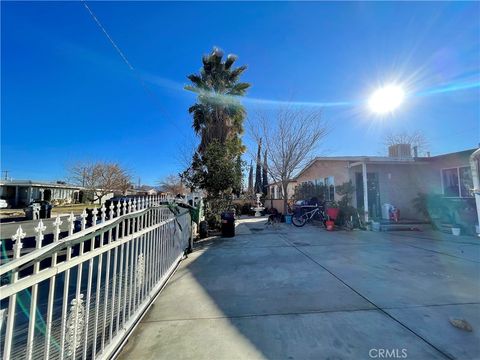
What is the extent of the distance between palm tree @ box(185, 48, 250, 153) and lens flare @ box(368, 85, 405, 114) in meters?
7.30

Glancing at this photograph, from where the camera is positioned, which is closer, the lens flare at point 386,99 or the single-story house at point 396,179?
the single-story house at point 396,179

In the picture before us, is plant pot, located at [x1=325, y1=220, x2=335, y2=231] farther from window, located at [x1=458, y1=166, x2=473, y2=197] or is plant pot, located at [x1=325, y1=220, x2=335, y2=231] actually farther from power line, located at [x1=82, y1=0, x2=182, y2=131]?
power line, located at [x1=82, y1=0, x2=182, y2=131]

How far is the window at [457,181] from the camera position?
995cm

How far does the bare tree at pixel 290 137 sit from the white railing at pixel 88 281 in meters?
10.6

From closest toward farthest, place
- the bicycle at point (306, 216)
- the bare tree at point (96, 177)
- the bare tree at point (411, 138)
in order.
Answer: the bicycle at point (306, 216) → the bare tree at point (411, 138) → the bare tree at point (96, 177)

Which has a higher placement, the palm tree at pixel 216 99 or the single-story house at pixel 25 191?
the palm tree at pixel 216 99

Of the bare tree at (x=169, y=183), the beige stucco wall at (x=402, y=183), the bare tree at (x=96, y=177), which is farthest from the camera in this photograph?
the bare tree at (x=169, y=183)

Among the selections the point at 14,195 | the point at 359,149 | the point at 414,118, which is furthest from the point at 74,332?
the point at 14,195

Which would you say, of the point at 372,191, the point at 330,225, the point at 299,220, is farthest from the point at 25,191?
the point at 372,191

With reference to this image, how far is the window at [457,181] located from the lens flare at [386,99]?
4.07m

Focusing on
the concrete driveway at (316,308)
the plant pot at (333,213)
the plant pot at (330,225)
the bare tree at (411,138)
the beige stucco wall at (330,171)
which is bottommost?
the concrete driveway at (316,308)

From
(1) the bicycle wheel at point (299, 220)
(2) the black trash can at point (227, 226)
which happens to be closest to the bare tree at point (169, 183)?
(1) the bicycle wheel at point (299, 220)

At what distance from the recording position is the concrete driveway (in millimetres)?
2426

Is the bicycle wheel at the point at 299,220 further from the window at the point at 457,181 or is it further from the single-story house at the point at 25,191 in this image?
the single-story house at the point at 25,191
